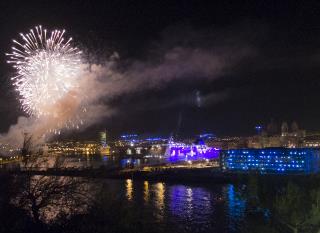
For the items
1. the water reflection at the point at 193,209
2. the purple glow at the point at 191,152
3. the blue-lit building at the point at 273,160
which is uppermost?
the purple glow at the point at 191,152

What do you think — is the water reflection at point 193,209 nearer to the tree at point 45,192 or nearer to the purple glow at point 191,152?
the tree at point 45,192

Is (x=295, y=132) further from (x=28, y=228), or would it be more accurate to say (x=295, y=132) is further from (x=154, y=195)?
(x=28, y=228)

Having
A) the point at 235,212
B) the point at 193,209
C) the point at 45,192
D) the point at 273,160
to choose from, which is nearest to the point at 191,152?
the point at 273,160

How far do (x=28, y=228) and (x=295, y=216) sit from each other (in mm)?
2091

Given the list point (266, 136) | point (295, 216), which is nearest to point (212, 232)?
point (295, 216)

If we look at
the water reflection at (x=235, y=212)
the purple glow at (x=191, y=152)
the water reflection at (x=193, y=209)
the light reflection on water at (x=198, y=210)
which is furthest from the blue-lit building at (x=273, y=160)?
the purple glow at (x=191, y=152)

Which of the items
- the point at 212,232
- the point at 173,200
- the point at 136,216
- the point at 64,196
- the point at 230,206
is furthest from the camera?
the point at 173,200

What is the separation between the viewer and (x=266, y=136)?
130 feet

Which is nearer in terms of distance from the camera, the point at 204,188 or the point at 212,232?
the point at 212,232

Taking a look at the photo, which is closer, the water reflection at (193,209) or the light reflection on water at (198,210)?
the light reflection on water at (198,210)

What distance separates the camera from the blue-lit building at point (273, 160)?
57.8ft

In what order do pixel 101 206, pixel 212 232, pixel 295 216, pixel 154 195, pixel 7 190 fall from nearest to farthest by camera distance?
pixel 7 190 < pixel 101 206 < pixel 295 216 < pixel 212 232 < pixel 154 195

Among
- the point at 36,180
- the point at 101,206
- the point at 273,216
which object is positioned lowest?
the point at 273,216

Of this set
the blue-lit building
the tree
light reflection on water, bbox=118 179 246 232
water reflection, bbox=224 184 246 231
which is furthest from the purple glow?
the tree
